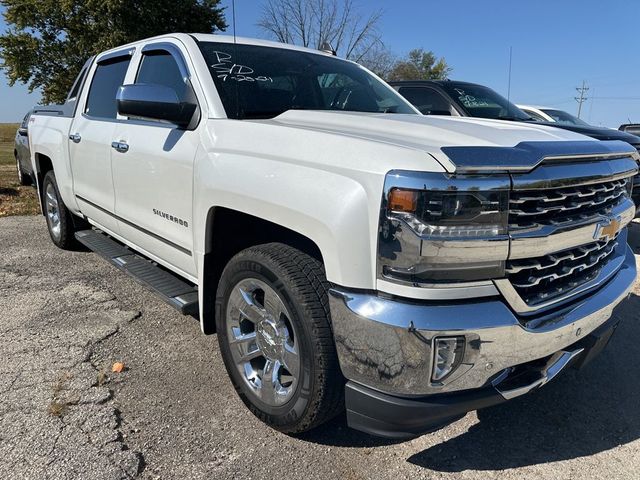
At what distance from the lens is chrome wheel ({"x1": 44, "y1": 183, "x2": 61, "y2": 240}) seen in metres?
5.63

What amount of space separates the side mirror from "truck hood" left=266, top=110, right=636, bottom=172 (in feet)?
1.76

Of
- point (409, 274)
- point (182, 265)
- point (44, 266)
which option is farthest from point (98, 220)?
point (409, 274)

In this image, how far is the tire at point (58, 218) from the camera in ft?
17.8

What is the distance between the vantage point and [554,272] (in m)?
2.12

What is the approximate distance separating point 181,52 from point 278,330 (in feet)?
6.21

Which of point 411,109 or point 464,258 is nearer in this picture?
point 464,258

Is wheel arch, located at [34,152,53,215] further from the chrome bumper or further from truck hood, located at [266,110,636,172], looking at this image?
the chrome bumper

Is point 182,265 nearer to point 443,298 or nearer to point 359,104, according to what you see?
point 359,104

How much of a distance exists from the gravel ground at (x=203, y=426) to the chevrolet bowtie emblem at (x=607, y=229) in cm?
104

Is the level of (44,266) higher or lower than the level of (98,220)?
lower

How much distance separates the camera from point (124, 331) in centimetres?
370

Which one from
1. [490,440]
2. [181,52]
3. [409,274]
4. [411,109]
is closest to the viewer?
[409,274]

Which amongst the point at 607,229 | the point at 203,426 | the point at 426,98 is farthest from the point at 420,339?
the point at 426,98

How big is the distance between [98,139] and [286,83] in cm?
170
